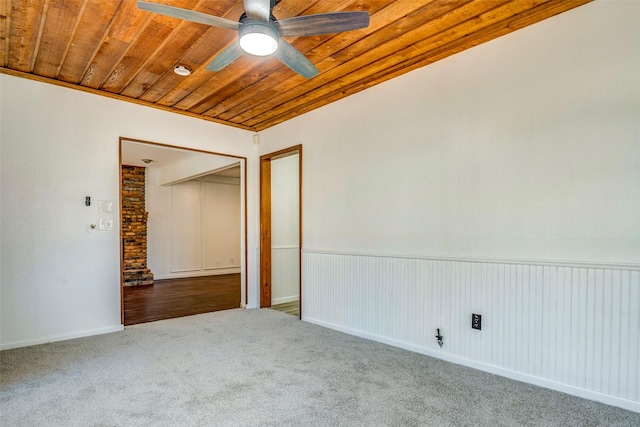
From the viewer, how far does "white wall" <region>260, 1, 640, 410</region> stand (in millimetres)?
2197

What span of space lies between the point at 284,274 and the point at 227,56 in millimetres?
3707

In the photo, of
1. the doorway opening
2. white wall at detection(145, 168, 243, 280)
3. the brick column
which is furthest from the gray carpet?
white wall at detection(145, 168, 243, 280)

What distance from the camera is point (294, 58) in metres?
2.34

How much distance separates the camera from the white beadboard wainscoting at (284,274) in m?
5.31

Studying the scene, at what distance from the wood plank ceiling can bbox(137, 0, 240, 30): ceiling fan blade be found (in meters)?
0.43

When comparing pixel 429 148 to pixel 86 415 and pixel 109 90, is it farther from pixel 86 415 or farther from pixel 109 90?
pixel 109 90

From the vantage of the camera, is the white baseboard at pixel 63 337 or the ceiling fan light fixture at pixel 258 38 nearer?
the ceiling fan light fixture at pixel 258 38

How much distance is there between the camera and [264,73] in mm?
3355

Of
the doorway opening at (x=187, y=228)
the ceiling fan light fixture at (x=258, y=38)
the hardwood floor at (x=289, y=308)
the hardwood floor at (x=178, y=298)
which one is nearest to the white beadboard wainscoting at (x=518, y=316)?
the hardwood floor at (x=289, y=308)

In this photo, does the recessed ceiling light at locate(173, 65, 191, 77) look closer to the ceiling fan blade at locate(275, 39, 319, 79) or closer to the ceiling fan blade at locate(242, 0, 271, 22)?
the ceiling fan blade at locate(275, 39, 319, 79)

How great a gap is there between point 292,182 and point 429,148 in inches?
116

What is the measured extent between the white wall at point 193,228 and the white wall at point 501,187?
210 inches

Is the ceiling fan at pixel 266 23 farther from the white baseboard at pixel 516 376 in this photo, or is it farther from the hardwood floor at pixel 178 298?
the hardwood floor at pixel 178 298

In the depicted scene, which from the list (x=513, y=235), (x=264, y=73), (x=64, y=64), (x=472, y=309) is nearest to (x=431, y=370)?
(x=472, y=309)
